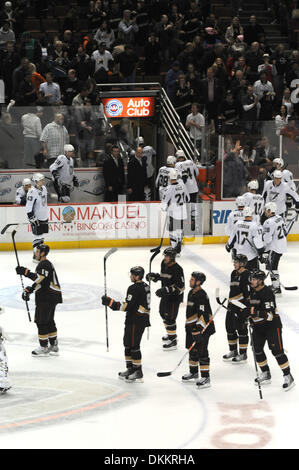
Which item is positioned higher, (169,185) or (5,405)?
(169,185)

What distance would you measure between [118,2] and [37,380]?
1289 centimetres

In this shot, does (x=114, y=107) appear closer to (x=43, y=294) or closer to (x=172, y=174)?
(x=172, y=174)

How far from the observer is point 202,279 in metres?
10.7

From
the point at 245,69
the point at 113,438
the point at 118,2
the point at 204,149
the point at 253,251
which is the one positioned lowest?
the point at 113,438

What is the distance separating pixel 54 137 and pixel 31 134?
0.44 metres

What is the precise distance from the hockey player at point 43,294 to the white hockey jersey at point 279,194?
5.91m

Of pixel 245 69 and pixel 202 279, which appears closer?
pixel 202 279

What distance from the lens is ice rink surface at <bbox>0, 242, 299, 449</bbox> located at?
30.7 feet

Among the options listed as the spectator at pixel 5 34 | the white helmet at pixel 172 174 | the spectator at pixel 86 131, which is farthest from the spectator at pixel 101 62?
the white helmet at pixel 172 174

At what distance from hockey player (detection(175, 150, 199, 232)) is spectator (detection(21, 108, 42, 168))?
2.70 meters

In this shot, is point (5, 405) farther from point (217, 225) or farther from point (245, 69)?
point (245, 69)

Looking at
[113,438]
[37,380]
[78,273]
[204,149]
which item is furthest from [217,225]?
[113,438]

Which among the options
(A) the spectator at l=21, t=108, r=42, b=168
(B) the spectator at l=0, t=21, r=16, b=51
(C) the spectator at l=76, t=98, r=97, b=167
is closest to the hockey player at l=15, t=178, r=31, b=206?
(A) the spectator at l=21, t=108, r=42, b=168

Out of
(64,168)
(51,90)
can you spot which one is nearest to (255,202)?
(64,168)
